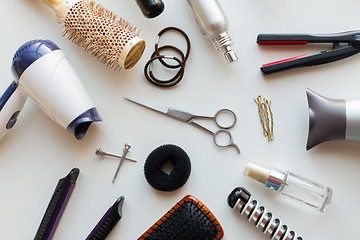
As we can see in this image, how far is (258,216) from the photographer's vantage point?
711 millimetres

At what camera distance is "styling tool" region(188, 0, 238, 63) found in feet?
2.36

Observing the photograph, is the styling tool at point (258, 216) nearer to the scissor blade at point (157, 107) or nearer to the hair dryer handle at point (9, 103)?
the scissor blade at point (157, 107)

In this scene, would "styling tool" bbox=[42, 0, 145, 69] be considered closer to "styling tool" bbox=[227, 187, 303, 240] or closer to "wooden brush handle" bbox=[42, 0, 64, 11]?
"wooden brush handle" bbox=[42, 0, 64, 11]

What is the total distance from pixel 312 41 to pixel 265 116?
17cm

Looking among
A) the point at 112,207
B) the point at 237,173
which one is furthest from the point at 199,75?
the point at 112,207

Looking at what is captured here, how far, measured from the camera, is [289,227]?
0.74 metres

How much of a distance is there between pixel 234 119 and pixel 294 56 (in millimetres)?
171

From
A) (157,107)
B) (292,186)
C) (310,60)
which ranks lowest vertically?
(292,186)

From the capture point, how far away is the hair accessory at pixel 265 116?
760 mm

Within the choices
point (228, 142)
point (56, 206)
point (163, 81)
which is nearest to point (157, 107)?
point (163, 81)

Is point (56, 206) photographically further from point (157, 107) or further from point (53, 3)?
point (53, 3)

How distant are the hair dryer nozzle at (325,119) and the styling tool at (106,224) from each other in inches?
15.1

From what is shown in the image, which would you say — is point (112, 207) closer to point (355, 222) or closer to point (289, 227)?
point (289, 227)

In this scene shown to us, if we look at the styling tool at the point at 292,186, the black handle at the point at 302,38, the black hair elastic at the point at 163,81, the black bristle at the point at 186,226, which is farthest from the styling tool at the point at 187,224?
the black handle at the point at 302,38
